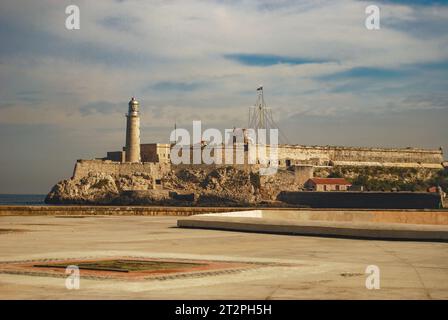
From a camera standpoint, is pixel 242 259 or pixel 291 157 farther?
pixel 291 157

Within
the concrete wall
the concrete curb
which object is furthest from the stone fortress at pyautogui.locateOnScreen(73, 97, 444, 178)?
the concrete curb

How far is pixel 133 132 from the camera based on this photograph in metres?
108

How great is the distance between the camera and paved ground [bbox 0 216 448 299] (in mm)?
10570

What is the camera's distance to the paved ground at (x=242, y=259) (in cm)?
1057

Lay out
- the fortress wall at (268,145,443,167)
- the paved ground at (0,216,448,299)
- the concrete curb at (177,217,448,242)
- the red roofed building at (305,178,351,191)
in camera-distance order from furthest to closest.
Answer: the fortress wall at (268,145,443,167), the red roofed building at (305,178,351,191), the concrete curb at (177,217,448,242), the paved ground at (0,216,448,299)

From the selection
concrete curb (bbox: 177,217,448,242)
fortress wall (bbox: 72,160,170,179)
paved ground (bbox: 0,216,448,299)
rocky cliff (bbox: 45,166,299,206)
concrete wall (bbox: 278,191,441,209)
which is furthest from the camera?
fortress wall (bbox: 72,160,170,179)

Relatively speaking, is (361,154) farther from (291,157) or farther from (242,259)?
(242,259)

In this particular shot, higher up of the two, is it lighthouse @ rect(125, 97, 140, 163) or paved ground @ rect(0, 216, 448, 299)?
lighthouse @ rect(125, 97, 140, 163)

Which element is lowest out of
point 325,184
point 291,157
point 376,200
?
point 376,200

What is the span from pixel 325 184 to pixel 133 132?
1186 inches

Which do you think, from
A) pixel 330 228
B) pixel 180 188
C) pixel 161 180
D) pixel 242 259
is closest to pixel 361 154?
pixel 180 188

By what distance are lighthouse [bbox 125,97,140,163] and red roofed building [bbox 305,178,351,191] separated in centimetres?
2662

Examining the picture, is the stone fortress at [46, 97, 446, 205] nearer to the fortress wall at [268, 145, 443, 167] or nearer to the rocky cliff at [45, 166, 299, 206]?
the rocky cliff at [45, 166, 299, 206]

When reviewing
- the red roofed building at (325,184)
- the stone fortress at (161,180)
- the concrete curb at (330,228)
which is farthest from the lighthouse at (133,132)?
the concrete curb at (330,228)
